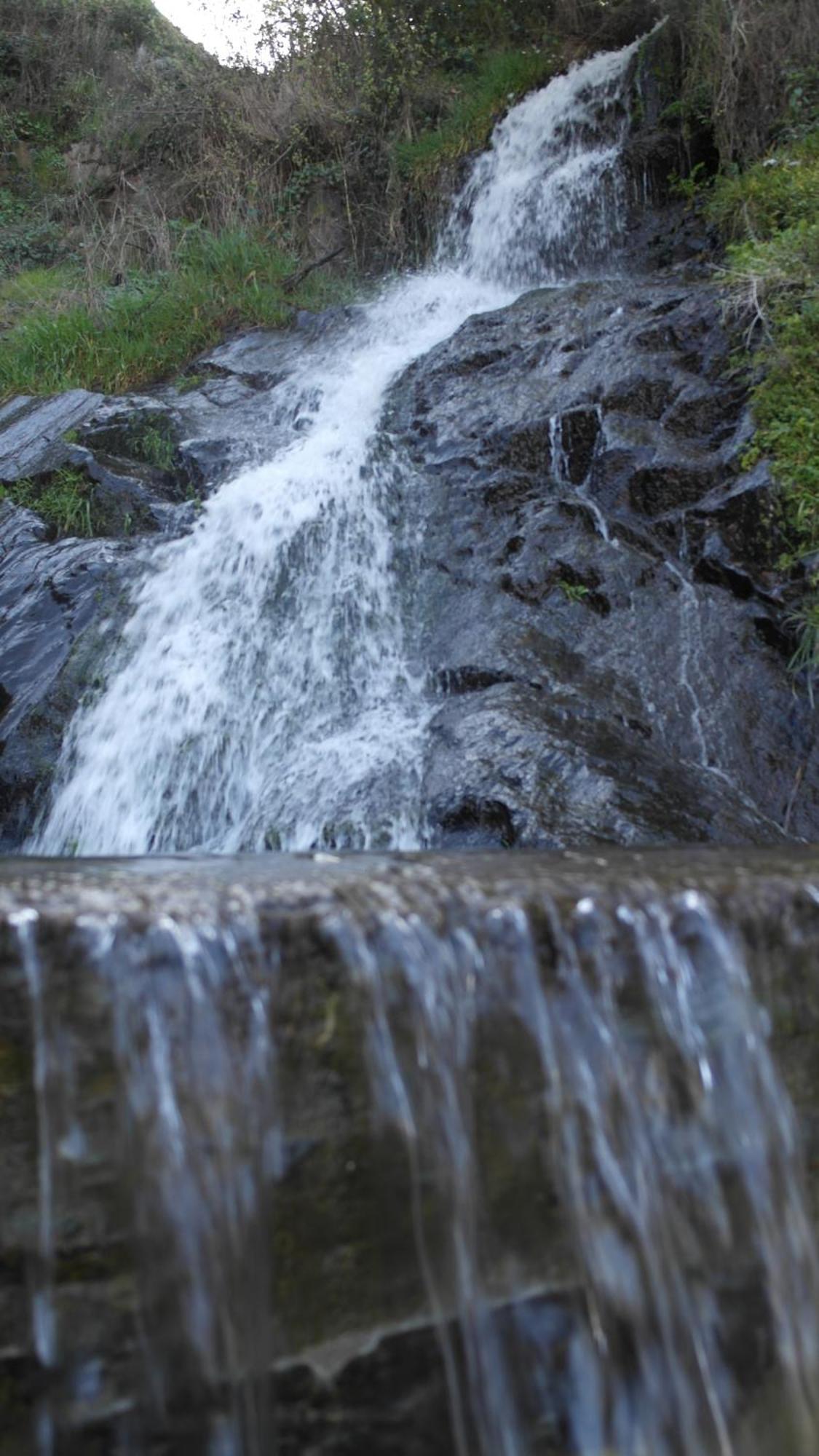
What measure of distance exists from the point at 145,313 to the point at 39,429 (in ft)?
7.01

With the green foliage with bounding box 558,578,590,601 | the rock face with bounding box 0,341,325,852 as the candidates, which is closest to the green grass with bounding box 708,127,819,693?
the green foliage with bounding box 558,578,590,601

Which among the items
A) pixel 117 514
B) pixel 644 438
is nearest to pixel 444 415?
pixel 644 438

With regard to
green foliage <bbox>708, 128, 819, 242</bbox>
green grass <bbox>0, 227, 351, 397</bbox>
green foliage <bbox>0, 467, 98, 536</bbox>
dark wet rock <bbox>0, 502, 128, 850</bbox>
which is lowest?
dark wet rock <bbox>0, 502, 128, 850</bbox>

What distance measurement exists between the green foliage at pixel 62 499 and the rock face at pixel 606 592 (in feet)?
5.98

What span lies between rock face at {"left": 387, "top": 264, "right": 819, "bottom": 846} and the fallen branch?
3.22m

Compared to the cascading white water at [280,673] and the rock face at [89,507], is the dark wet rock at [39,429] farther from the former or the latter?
the cascading white water at [280,673]

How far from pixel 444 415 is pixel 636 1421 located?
17.6 feet

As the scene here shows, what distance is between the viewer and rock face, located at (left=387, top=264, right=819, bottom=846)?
4.12 metres

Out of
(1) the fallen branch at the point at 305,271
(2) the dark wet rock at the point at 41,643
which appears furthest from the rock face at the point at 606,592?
(1) the fallen branch at the point at 305,271

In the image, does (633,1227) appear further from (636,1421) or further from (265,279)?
(265,279)

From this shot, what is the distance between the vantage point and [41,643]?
5.82 metres

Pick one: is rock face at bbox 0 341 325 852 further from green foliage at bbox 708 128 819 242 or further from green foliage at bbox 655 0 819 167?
green foliage at bbox 655 0 819 167

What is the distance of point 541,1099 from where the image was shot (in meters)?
2.25

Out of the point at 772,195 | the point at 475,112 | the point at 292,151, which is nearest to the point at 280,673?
the point at 772,195
